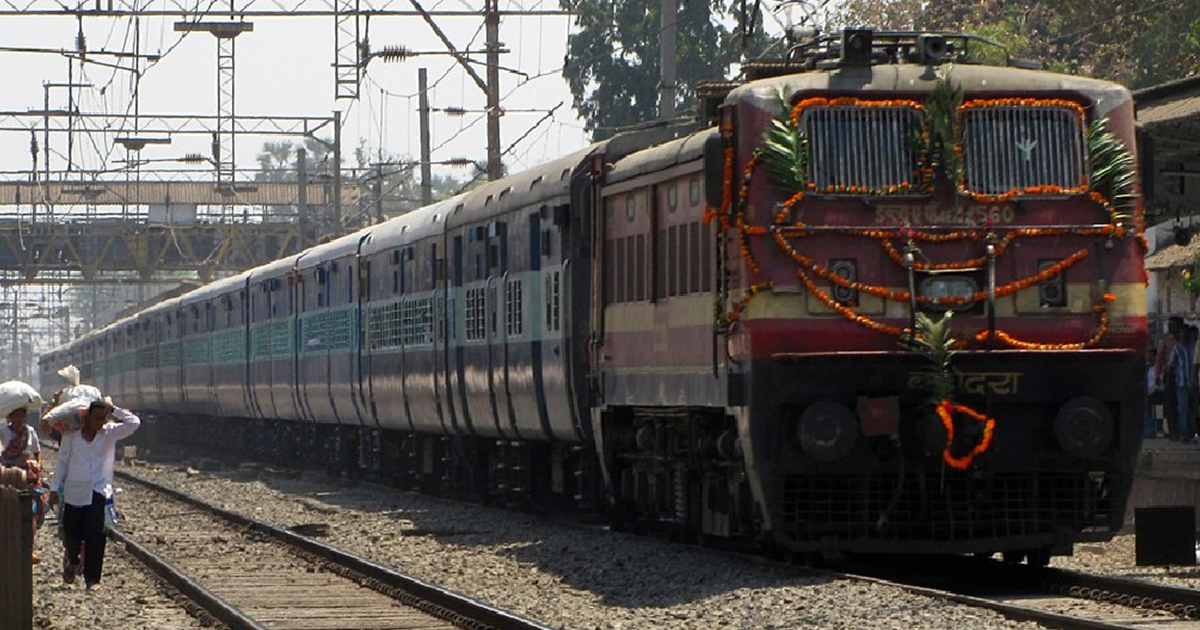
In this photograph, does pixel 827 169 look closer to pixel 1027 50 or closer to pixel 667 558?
pixel 667 558

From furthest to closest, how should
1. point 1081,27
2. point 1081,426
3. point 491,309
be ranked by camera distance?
1. point 1081,27
2. point 491,309
3. point 1081,426

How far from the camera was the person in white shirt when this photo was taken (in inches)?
627

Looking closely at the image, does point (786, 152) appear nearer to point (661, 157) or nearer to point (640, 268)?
point (661, 157)

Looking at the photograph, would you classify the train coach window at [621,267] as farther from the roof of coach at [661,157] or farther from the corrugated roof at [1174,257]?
the corrugated roof at [1174,257]

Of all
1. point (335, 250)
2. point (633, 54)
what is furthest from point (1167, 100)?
point (633, 54)

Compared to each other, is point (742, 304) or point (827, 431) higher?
point (742, 304)

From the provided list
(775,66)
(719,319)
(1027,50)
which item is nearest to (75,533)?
(719,319)

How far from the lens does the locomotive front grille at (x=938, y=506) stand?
14.7 meters

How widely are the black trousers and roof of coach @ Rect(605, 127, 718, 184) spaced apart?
4500 millimetres

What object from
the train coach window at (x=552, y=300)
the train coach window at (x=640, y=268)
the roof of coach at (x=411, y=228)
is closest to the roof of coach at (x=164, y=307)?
the roof of coach at (x=411, y=228)

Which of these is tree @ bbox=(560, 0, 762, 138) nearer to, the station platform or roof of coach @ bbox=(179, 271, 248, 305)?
roof of coach @ bbox=(179, 271, 248, 305)

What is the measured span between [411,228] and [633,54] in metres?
44.5

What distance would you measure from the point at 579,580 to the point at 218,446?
117ft

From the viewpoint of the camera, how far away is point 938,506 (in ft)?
48.5
